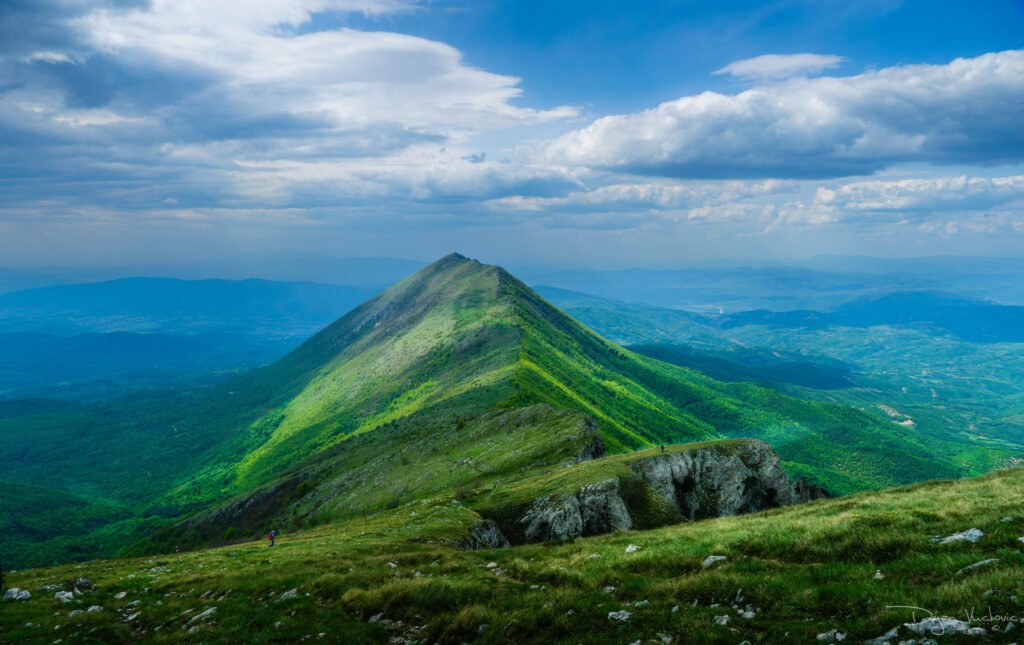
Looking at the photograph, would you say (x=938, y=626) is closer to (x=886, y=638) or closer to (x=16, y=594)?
(x=886, y=638)

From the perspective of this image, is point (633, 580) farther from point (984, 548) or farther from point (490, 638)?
point (984, 548)

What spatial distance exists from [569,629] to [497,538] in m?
35.6

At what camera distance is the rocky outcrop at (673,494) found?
172 feet

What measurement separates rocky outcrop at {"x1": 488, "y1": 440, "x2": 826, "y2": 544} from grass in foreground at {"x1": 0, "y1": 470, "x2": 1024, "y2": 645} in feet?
67.0

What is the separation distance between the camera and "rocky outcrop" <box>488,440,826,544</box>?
2068 inches

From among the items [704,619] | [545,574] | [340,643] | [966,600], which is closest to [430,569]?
[545,574]

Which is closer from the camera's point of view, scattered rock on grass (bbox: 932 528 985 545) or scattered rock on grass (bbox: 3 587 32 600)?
scattered rock on grass (bbox: 932 528 985 545)

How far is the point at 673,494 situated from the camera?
6494 centimetres

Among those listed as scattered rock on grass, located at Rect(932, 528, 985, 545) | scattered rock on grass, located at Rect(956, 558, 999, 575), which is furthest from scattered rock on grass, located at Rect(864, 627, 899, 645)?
scattered rock on grass, located at Rect(932, 528, 985, 545)

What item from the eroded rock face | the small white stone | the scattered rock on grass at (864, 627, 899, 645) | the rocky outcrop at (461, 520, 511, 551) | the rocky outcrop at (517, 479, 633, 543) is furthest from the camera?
the eroded rock face

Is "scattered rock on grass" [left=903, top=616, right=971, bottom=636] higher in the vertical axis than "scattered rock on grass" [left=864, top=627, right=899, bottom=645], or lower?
higher

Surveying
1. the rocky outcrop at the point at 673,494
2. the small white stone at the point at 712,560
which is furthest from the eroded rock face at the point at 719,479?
the small white stone at the point at 712,560

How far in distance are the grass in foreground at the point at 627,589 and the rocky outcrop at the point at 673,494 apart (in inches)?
804

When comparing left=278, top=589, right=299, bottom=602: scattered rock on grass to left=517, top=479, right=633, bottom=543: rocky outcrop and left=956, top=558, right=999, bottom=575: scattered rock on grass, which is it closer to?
left=956, top=558, right=999, bottom=575: scattered rock on grass
